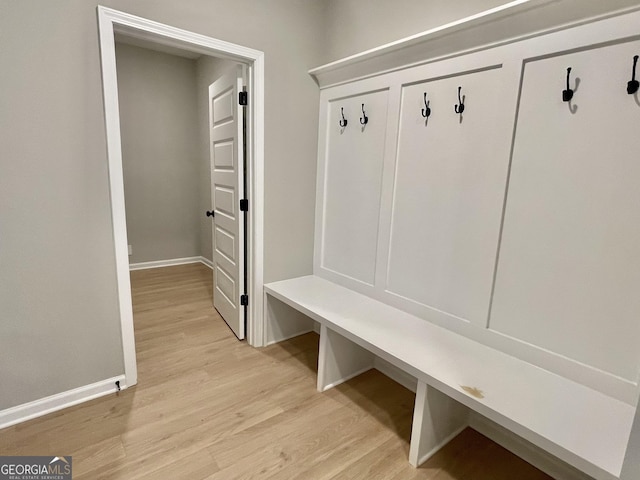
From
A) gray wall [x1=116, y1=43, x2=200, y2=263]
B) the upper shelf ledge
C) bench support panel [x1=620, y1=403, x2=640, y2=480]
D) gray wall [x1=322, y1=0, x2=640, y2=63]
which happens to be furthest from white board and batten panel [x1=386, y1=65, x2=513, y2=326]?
gray wall [x1=116, y1=43, x2=200, y2=263]

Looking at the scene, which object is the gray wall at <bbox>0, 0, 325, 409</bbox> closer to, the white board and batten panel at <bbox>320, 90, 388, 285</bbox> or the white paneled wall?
the white board and batten panel at <bbox>320, 90, 388, 285</bbox>

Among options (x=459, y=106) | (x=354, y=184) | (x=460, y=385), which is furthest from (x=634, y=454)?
(x=354, y=184)

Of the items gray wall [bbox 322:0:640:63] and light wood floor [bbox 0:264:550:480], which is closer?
gray wall [bbox 322:0:640:63]

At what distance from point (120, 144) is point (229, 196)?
34.7 inches

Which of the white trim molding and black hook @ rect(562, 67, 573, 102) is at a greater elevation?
black hook @ rect(562, 67, 573, 102)

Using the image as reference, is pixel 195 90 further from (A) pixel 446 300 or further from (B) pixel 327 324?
(A) pixel 446 300

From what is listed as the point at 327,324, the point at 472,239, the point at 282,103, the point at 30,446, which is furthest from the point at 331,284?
the point at 30,446

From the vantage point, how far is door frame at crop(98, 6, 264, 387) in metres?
1.69

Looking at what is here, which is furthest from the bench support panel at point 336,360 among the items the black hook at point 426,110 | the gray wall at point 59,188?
the black hook at point 426,110

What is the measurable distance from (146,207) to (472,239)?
13.4ft

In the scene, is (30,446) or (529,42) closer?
(529,42)

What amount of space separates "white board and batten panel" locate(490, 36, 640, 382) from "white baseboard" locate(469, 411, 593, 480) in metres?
0.54

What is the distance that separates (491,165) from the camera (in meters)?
1.57

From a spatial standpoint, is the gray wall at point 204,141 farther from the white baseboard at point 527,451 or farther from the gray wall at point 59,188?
the white baseboard at point 527,451
